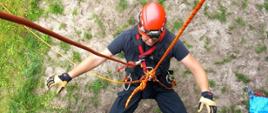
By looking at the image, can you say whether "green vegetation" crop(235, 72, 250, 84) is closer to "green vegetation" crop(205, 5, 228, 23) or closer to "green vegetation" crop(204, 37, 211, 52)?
"green vegetation" crop(204, 37, 211, 52)

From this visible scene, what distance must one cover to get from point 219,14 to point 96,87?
2.44 m

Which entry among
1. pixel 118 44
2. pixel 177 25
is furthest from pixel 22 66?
pixel 177 25

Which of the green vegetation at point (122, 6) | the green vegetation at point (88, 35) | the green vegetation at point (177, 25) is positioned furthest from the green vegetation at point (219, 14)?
the green vegetation at point (88, 35)

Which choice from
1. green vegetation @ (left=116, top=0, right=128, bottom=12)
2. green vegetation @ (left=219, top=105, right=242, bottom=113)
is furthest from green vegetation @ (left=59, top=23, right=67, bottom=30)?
green vegetation @ (left=219, top=105, right=242, bottom=113)

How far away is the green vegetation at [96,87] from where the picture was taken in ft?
23.7

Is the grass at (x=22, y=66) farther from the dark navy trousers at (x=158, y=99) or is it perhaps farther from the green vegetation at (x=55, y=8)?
the dark navy trousers at (x=158, y=99)

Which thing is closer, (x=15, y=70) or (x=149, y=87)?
(x=149, y=87)

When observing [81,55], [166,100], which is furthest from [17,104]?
[166,100]

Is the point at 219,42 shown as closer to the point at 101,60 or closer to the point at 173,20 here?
the point at 173,20

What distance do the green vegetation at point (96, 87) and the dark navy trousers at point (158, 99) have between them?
127cm

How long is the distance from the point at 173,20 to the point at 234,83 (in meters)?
1.47

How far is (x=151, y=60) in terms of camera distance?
5.50m

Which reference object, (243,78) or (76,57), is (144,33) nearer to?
(76,57)

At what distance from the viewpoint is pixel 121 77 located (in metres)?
7.34
